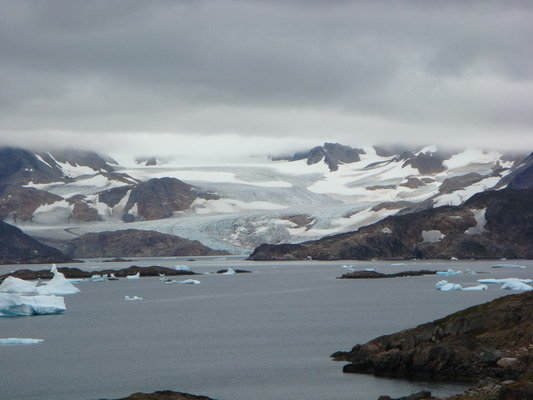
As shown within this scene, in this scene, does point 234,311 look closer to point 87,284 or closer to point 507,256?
point 87,284

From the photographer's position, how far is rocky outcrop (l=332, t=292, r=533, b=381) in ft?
109

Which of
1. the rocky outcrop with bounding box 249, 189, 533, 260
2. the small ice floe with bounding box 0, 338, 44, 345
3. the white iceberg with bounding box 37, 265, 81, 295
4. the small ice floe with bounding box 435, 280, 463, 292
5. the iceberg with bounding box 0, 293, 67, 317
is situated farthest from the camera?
the rocky outcrop with bounding box 249, 189, 533, 260

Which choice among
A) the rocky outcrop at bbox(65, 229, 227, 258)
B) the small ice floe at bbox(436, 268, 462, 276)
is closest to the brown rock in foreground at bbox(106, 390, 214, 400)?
the small ice floe at bbox(436, 268, 462, 276)

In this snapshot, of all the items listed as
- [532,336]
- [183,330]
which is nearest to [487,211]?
[183,330]

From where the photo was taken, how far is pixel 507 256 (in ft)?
455

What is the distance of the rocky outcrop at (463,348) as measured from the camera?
109ft

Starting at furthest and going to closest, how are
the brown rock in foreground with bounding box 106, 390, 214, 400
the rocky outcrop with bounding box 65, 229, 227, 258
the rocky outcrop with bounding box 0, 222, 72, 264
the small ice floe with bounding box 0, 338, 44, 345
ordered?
the rocky outcrop with bounding box 65, 229, 227, 258, the rocky outcrop with bounding box 0, 222, 72, 264, the small ice floe with bounding box 0, 338, 44, 345, the brown rock in foreground with bounding box 106, 390, 214, 400

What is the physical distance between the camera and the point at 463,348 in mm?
34031

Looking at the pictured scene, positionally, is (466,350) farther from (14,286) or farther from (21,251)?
(21,251)

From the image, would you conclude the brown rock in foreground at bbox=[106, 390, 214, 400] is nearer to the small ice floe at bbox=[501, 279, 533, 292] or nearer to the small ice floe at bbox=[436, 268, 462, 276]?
the small ice floe at bbox=[501, 279, 533, 292]

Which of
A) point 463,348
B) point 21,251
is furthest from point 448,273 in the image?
→ point 21,251

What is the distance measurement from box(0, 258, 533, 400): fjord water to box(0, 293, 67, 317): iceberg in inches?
35.0

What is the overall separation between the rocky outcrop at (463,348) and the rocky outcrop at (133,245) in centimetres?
14472

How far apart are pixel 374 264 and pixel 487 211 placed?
18.8 meters
